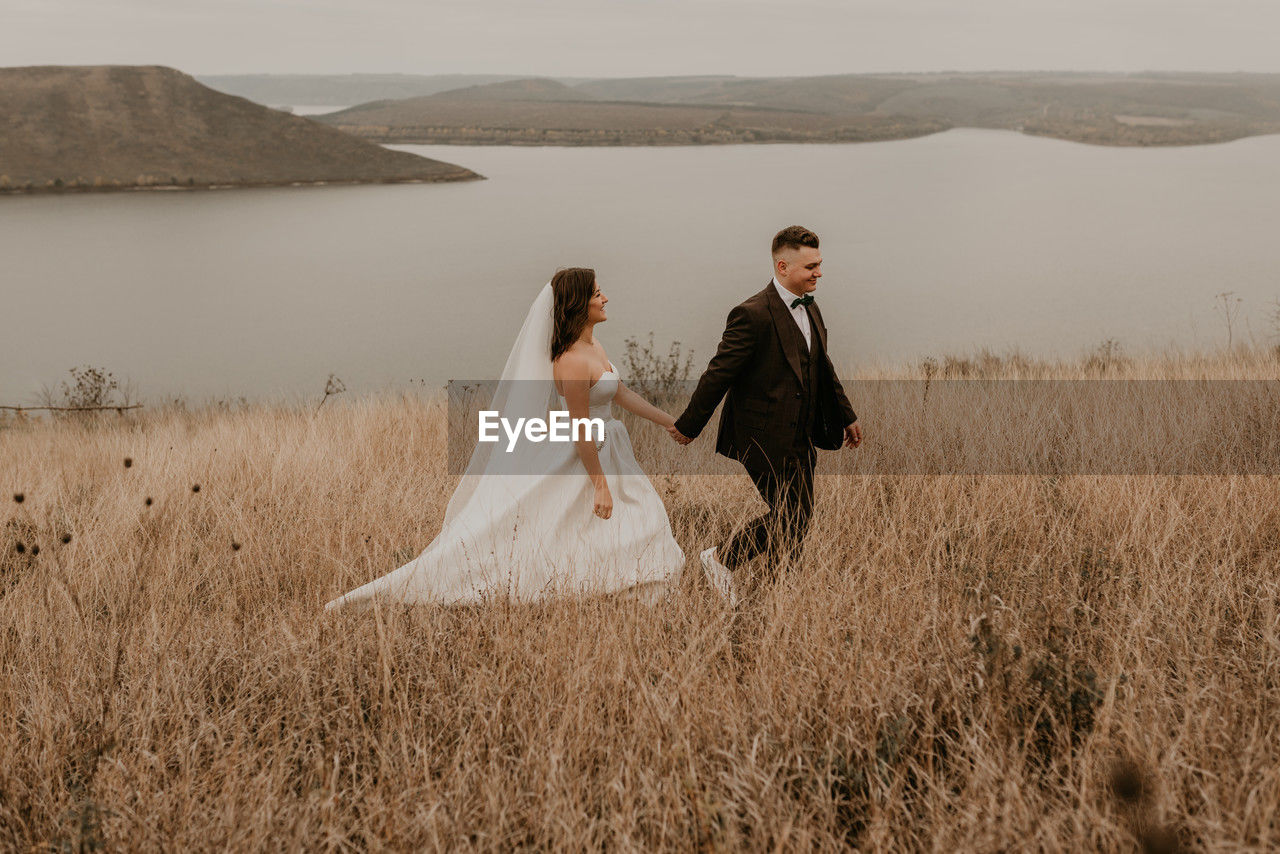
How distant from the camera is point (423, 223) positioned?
2196 inches

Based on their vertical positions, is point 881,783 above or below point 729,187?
below

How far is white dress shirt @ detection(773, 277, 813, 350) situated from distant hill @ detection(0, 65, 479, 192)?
276 feet

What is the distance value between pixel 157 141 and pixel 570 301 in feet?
305

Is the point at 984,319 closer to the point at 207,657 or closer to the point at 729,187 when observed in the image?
the point at 207,657

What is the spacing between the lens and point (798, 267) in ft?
15.6

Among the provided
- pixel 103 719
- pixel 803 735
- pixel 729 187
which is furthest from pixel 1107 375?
pixel 729 187

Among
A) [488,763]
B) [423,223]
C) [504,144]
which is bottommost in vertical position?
[488,763]

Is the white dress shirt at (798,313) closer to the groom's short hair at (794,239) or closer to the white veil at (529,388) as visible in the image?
the groom's short hair at (794,239)

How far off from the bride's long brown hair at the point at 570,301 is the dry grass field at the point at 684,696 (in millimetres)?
1359

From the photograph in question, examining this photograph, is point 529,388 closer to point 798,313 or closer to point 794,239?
point 798,313

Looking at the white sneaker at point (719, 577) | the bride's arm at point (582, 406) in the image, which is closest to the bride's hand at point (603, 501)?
the bride's arm at point (582, 406)

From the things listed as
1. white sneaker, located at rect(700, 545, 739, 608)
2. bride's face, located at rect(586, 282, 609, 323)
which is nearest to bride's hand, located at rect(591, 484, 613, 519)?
white sneaker, located at rect(700, 545, 739, 608)

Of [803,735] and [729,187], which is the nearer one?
[803,735]

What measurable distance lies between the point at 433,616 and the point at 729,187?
232ft
